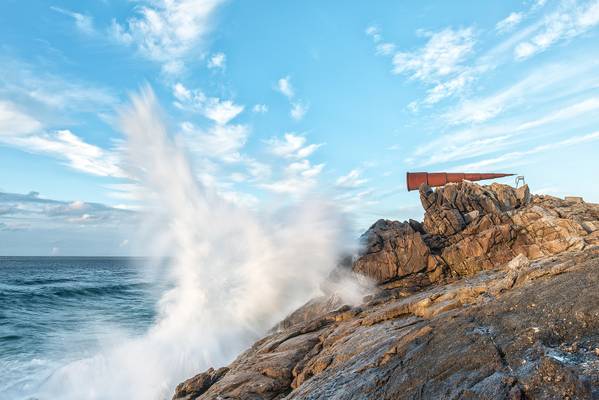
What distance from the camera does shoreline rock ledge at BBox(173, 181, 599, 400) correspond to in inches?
211

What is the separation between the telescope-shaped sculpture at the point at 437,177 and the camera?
90.7ft

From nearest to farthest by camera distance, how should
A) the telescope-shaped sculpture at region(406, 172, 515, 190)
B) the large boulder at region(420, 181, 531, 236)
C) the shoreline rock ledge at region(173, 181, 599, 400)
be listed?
the shoreline rock ledge at region(173, 181, 599, 400) → the large boulder at region(420, 181, 531, 236) → the telescope-shaped sculpture at region(406, 172, 515, 190)

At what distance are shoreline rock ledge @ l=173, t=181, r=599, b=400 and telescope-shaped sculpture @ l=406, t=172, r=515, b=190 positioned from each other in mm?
9452

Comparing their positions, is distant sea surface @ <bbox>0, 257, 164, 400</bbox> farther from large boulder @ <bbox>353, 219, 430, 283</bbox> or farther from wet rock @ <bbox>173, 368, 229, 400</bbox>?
large boulder @ <bbox>353, 219, 430, 283</bbox>

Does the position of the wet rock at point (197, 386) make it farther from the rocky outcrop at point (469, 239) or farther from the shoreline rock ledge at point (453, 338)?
the rocky outcrop at point (469, 239)

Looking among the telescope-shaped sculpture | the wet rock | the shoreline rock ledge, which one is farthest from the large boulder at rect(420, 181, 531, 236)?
the wet rock

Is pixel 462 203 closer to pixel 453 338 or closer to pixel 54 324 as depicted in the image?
pixel 453 338

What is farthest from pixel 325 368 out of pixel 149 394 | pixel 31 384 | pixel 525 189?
pixel 525 189

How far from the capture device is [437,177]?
91.8 ft

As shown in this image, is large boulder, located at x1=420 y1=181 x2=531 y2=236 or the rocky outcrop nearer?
the rocky outcrop

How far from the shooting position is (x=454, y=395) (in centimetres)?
530

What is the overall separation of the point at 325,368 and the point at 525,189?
2329 cm

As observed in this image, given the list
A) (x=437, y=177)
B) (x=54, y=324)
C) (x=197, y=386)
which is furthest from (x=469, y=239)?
(x=54, y=324)

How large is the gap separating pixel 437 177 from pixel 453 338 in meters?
22.9
